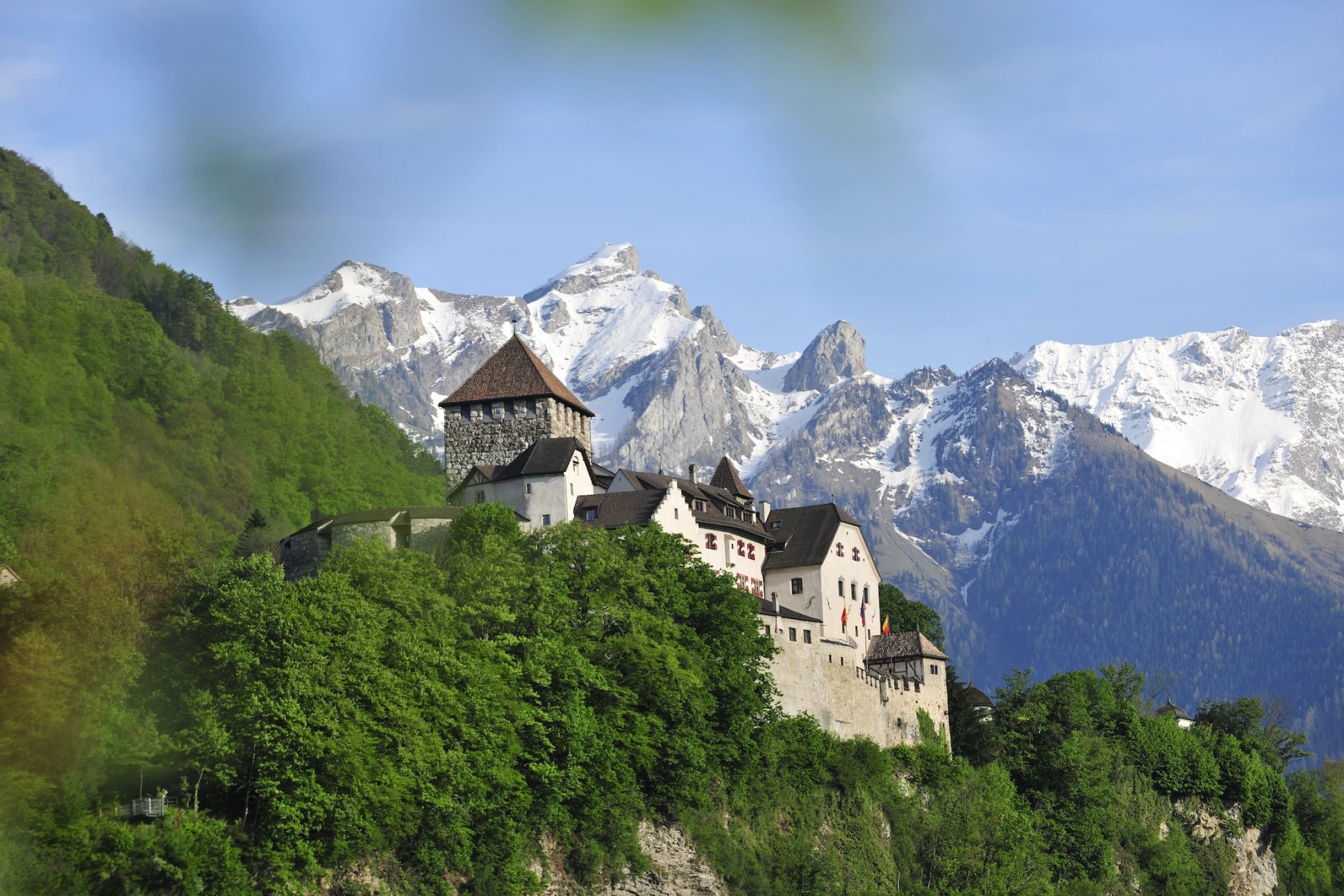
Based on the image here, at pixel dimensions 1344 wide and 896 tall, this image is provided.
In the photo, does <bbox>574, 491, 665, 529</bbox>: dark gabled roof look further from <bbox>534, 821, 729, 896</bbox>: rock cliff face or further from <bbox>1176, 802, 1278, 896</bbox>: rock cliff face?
<bbox>1176, 802, 1278, 896</bbox>: rock cliff face

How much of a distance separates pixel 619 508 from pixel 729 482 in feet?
83.7

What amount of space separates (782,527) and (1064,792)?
22059 millimetres

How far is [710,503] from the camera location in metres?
96.8

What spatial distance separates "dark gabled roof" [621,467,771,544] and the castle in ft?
0.44

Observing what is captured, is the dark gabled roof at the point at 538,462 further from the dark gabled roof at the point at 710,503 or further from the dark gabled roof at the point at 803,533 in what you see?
the dark gabled roof at the point at 803,533

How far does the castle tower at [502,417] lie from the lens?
303ft

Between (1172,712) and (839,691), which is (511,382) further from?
(1172,712)

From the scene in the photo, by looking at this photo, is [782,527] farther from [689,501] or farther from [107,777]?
[107,777]

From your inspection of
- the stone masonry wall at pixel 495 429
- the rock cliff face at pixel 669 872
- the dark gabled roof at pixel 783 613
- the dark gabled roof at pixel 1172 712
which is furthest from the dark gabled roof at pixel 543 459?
the dark gabled roof at pixel 1172 712

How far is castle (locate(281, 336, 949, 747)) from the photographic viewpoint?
86000mm

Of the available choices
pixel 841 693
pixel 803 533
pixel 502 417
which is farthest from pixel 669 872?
pixel 803 533

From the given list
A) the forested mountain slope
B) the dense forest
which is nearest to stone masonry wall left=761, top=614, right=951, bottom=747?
the dense forest

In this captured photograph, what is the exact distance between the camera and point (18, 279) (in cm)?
11556

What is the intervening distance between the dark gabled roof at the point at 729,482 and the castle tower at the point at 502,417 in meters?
17.8
